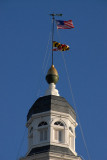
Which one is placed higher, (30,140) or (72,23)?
(72,23)

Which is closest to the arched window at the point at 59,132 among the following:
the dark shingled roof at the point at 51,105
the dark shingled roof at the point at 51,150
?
the dark shingled roof at the point at 51,150

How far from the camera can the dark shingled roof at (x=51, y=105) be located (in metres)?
77.6

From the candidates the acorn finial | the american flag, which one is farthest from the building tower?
the american flag

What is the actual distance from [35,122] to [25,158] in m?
4.89

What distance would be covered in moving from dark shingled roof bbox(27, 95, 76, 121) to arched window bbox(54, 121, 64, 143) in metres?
1.53

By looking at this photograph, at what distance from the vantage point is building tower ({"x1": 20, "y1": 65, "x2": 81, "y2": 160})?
73.5 metres

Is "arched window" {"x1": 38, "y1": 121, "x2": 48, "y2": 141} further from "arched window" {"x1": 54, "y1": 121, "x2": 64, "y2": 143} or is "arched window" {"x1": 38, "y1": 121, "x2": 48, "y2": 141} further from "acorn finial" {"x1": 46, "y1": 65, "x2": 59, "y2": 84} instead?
"acorn finial" {"x1": 46, "y1": 65, "x2": 59, "y2": 84}

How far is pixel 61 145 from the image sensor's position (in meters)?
75.1

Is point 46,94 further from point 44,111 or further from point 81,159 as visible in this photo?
point 81,159

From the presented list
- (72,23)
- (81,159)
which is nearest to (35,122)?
(81,159)

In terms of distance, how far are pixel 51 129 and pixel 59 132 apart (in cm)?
108

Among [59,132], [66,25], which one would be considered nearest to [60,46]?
[66,25]

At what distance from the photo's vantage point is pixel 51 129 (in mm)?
76000

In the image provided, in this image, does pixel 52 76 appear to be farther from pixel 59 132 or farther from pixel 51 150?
pixel 51 150
